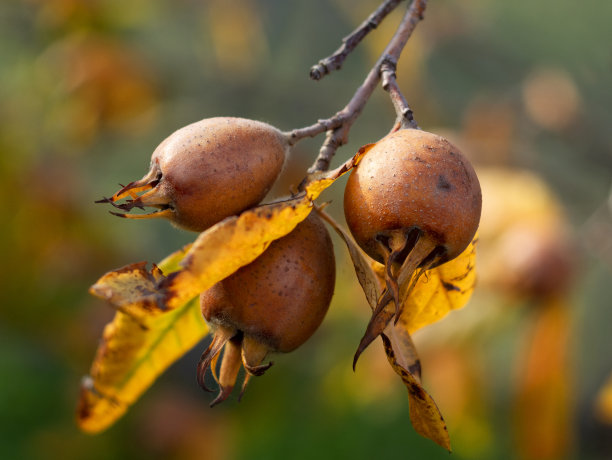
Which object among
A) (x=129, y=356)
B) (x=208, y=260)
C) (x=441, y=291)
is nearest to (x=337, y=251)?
(x=129, y=356)

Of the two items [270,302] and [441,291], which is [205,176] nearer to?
[270,302]

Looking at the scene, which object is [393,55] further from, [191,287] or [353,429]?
[353,429]

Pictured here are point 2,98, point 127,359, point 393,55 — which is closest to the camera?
point 393,55

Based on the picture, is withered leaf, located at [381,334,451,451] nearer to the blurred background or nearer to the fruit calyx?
the fruit calyx

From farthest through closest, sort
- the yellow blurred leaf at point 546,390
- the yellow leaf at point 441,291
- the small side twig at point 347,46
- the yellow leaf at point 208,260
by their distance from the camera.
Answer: the yellow blurred leaf at point 546,390
the small side twig at point 347,46
the yellow leaf at point 441,291
the yellow leaf at point 208,260

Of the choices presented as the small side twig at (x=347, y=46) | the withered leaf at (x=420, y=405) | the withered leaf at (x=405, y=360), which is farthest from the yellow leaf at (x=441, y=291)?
the small side twig at (x=347, y=46)

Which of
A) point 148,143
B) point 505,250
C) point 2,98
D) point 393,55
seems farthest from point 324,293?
point 148,143

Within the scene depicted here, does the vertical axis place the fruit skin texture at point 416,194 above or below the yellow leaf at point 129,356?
above

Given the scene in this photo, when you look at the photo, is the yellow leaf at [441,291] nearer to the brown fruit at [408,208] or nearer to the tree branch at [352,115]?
the brown fruit at [408,208]
